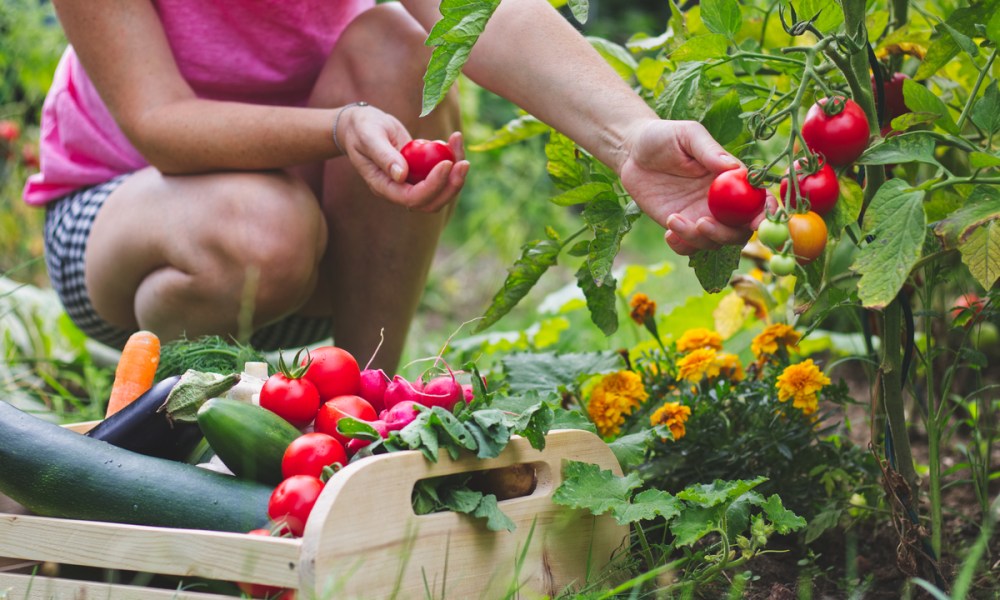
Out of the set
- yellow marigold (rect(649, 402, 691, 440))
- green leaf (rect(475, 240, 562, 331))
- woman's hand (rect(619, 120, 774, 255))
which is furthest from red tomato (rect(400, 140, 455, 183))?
yellow marigold (rect(649, 402, 691, 440))

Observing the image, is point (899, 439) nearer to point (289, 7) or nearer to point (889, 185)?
point (889, 185)

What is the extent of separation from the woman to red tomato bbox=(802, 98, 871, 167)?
13cm

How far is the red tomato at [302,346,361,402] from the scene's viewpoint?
1.34 m

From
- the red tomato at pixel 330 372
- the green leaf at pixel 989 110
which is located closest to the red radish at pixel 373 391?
the red tomato at pixel 330 372

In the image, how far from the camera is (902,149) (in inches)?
45.1

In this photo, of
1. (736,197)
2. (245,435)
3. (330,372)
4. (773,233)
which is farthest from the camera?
(330,372)

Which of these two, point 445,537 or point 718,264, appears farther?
point 718,264

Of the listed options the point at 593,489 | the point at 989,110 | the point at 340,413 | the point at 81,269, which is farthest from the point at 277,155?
the point at 989,110

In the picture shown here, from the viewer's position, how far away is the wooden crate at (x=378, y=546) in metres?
1.03

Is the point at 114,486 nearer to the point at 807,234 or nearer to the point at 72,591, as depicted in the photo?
the point at 72,591

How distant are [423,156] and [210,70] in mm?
687

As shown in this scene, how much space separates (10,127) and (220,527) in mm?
2697

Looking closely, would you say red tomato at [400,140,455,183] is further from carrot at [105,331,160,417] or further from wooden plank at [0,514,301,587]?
wooden plank at [0,514,301,587]

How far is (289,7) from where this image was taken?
2.00 m
